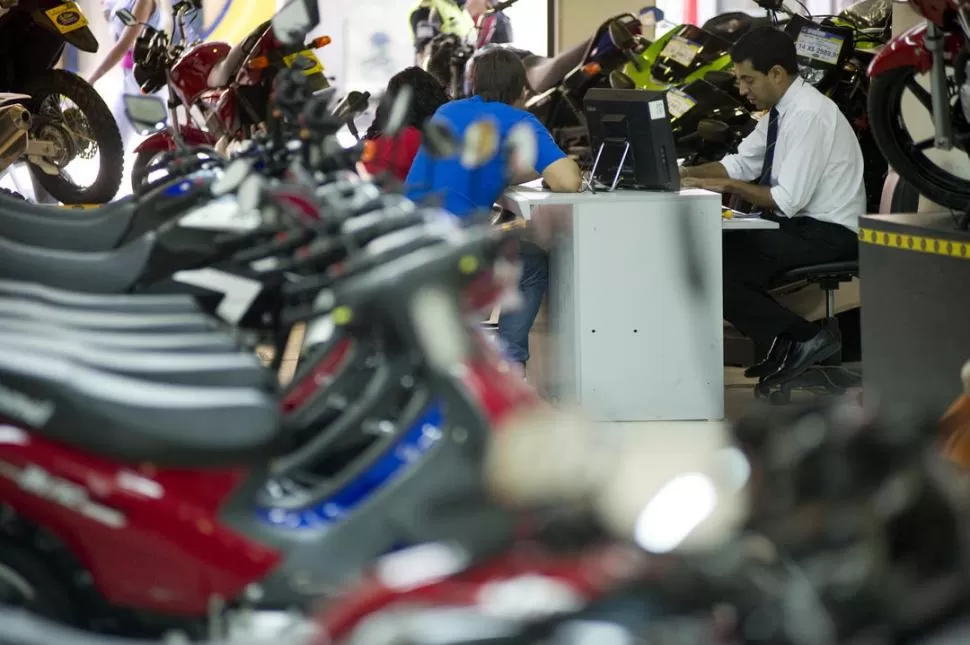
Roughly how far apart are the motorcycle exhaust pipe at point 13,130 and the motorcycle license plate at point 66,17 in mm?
892

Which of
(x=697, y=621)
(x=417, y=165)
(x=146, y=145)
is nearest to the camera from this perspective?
(x=697, y=621)

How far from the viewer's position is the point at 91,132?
6.35m

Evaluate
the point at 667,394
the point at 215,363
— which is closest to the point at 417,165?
the point at 667,394

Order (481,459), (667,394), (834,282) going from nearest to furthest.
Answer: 1. (481,459)
2. (667,394)
3. (834,282)

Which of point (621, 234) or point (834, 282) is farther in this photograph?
point (834, 282)

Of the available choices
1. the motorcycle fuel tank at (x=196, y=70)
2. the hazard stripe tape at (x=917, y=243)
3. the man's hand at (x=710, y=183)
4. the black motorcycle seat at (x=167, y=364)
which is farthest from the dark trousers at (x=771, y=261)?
the motorcycle fuel tank at (x=196, y=70)

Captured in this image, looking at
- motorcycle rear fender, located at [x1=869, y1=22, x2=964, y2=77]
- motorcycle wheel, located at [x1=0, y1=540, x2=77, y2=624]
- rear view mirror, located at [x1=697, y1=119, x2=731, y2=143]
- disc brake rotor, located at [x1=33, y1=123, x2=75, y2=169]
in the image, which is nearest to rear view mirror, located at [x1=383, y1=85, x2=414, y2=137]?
motorcycle wheel, located at [x1=0, y1=540, x2=77, y2=624]

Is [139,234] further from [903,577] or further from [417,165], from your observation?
[903,577]

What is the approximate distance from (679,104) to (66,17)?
8.93ft

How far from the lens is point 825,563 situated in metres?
1.50

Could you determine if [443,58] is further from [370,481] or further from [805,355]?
[370,481]

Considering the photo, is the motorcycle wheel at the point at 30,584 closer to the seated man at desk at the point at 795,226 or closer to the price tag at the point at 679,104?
the seated man at desk at the point at 795,226

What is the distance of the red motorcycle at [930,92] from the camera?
431 cm

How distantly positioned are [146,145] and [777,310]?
3.19 meters
